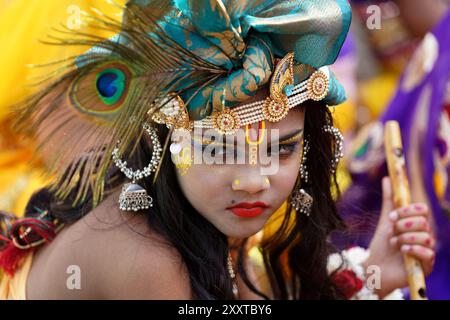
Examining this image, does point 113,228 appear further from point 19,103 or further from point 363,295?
point 363,295

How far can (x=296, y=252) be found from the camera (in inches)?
80.1

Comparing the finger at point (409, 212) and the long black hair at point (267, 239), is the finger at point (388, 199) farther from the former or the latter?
the long black hair at point (267, 239)

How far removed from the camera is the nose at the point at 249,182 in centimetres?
156

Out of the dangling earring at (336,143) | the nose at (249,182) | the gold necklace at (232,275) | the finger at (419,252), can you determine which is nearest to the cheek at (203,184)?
the nose at (249,182)

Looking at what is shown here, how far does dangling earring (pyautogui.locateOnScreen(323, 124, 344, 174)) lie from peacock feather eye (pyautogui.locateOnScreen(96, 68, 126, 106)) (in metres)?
0.47

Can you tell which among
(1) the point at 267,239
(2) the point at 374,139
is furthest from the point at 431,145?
(1) the point at 267,239

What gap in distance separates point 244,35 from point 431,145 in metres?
1.43

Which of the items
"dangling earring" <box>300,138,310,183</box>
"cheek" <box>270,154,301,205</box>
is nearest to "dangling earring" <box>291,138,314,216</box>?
"dangling earring" <box>300,138,310,183</box>

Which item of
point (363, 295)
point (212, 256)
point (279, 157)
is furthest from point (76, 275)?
point (363, 295)

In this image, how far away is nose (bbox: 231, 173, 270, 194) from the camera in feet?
5.11

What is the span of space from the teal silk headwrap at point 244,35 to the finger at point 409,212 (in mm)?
582

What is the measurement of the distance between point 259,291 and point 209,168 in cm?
57

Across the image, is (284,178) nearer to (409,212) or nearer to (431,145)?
(409,212)

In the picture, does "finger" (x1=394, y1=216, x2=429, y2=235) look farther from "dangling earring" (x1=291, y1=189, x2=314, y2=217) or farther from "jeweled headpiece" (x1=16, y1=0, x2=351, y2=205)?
"jeweled headpiece" (x1=16, y1=0, x2=351, y2=205)
